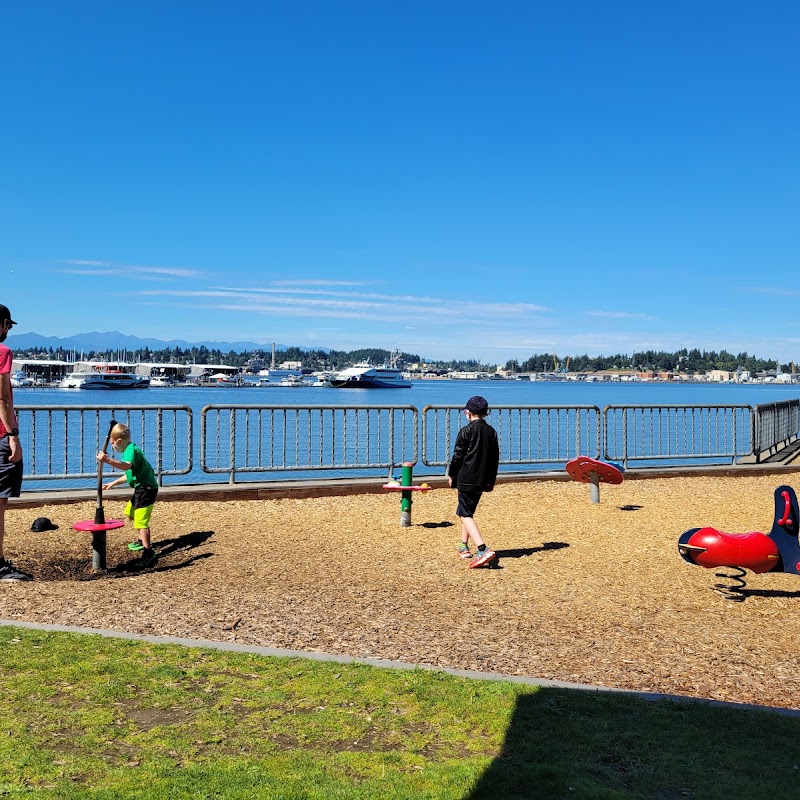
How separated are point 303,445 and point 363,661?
112 ft

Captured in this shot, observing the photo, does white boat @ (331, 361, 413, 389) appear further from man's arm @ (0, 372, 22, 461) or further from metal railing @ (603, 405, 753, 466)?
man's arm @ (0, 372, 22, 461)

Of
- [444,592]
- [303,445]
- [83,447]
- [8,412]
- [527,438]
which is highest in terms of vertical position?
[8,412]

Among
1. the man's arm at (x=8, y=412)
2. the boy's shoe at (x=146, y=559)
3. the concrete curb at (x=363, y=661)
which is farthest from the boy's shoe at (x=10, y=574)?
the concrete curb at (x=363, y=661)

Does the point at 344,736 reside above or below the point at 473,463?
below

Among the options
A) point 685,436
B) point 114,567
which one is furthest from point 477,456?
point 685,436

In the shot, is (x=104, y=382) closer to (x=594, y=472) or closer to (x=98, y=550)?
(x=594, y=472)

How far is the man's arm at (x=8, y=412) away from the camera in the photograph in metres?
7.15

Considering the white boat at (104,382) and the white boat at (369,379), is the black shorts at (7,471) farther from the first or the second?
the white boat at (369,379)

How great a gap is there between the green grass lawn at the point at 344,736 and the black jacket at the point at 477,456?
369cm

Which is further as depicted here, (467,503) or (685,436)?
(685,436)

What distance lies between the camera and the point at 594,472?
38.7ft

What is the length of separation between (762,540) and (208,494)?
7.75 meters

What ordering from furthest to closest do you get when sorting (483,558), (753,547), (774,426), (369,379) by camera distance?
(369,379) < (774,426) < (483,558) < (753,547)

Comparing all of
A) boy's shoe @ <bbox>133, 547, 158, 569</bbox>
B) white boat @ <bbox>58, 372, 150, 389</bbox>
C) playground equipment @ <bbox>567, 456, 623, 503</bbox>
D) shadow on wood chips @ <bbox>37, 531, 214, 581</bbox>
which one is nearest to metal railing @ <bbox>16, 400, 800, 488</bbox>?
playground equipment @ <bbox>567, 456, 623, 503</bbox>
